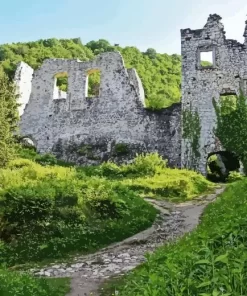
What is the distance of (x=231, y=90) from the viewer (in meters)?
24.7

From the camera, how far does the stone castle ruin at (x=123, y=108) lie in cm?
2480

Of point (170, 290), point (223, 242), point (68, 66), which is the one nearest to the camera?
point (170, 290)

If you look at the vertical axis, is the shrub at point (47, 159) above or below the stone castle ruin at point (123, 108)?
below

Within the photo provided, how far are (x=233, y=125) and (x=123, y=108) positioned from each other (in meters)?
6.67

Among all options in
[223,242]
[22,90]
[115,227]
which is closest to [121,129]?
[22,90]

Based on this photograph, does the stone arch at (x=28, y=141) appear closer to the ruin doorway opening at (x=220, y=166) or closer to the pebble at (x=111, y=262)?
the ruin doorway opening at (x=220, y=166)

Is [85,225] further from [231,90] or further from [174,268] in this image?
[231,90]

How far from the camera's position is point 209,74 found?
983 inches

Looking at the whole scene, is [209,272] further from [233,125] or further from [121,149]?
[121,149]

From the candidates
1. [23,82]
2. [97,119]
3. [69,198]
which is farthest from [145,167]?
[23,82]

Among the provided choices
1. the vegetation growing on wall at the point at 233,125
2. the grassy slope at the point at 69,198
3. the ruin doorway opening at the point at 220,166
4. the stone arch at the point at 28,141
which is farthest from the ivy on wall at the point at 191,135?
the stone arch at the point at 28,141

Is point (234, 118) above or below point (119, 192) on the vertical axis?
above

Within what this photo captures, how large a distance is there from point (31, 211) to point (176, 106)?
14890 millimetres

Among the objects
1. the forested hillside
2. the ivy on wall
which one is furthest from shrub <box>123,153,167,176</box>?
the forested hillside
